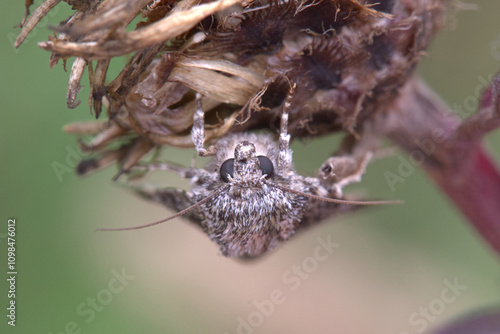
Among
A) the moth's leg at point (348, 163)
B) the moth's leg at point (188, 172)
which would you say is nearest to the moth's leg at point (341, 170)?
Answer: the moth's leg at point (348, 163)

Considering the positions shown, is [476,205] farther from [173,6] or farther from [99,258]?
[99,258]

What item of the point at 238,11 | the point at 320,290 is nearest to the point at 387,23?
the point at 238,11

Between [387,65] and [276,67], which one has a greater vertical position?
[276,67]
